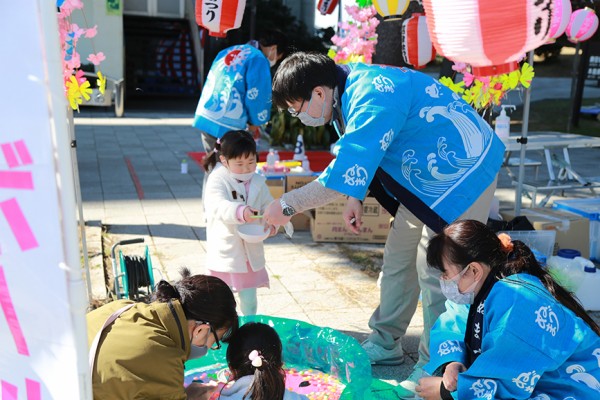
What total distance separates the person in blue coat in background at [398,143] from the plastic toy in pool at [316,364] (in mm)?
271

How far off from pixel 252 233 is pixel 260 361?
1167mm

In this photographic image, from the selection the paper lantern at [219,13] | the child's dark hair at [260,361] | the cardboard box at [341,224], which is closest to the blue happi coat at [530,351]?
the child's dark hair at [260,361]

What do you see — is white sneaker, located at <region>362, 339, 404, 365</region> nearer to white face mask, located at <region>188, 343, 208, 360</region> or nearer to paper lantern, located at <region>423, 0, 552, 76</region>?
white face mask, located at <region>188, 343, 208, 360</region>

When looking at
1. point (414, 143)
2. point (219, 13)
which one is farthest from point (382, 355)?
point (219, 13)

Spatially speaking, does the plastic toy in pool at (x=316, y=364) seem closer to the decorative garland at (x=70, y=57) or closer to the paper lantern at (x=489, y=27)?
the decorative garland at (x=70, y=57)

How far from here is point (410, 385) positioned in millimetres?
3098

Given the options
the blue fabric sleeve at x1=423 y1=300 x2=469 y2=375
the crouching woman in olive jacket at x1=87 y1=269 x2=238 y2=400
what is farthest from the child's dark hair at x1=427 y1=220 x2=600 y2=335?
the crouching woman in olive jacket at x1=87 y1=269 x2=238 y2=400

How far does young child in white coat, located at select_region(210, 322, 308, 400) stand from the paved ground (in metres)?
1.04

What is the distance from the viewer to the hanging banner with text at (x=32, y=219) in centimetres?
132

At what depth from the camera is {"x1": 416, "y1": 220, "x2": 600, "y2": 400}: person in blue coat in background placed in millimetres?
2094

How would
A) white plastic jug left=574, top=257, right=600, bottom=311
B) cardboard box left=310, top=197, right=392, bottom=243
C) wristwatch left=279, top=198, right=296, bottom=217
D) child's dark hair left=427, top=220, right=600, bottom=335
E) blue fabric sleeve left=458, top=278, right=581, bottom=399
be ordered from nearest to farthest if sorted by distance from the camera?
blue fabric sleeve left=458, top=278, right=581, bottom=399 → child's dark hair left=427, top=220, right=600, bottom=335 → wristwatch left=279, top=198, right=296, bottom=217 → white plastic jug left=574, top=257, right=600, bottom=311 → cardboard box left=310, top=197, right=392, bottom=243

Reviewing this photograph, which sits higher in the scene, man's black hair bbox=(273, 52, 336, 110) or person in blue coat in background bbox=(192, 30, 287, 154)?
man's black hair bbox=(273, 52, 336, 110)

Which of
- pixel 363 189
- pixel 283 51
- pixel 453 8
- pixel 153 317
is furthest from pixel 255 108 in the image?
pixel 153 317

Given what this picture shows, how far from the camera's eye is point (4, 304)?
149cm
